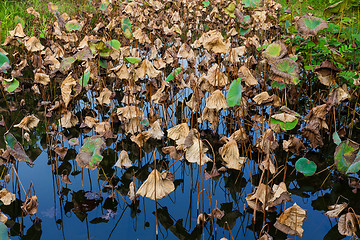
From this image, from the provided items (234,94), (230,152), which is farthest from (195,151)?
(234,94)

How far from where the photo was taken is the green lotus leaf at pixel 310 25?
81.8 inches

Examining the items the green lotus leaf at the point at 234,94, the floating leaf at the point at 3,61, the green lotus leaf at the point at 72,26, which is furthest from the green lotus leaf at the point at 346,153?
the green lotus leaf at the point at 72,26

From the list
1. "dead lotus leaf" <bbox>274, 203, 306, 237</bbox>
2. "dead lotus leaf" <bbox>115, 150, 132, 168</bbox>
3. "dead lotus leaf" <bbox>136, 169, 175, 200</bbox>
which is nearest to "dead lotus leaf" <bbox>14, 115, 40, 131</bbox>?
"dead lotus leaf" <bbox>115, 150, 132, 168</bbox>

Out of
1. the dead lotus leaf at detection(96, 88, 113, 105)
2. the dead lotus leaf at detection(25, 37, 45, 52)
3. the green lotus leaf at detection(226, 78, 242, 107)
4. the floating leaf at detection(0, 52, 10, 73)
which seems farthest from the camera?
the dead lotus leaf at detection(25, 37, 45, 52)

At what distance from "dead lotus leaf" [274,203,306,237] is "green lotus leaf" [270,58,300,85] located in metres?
0.66

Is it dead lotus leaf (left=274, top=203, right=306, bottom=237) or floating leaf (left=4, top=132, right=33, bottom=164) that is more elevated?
floating leaf (left=4, top=132, right=33, bottom=164)

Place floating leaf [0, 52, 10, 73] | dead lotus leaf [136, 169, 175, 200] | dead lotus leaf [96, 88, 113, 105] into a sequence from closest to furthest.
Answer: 1. dead lotus leaf [136, 169, 175, 200]
2. floating leaf [0, 52, 10, 73]
3. dead lotus leaf [96, 88, 113, 105]

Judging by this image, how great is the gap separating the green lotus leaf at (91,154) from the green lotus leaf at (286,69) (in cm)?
89

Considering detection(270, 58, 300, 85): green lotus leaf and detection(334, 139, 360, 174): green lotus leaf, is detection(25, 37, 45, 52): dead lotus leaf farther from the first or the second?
detection(334, 139, 360, 174): green lotus leaf

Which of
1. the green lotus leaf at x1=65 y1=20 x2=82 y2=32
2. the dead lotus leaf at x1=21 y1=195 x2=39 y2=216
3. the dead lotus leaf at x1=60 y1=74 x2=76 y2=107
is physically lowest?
the dead lotus leaf at x1=21 y1=195 x2=39 y2=216

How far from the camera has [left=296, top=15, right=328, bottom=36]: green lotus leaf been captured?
2078mm

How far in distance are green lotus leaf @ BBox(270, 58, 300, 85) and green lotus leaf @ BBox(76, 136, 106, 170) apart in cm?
89

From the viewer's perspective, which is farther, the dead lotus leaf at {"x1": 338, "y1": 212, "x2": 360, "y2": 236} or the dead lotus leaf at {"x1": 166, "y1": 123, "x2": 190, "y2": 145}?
the dead lotus leaf at {"x1": 166, "y1": 123, "x2": 190, "y2": 145}

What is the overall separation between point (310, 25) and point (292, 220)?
1139mm
